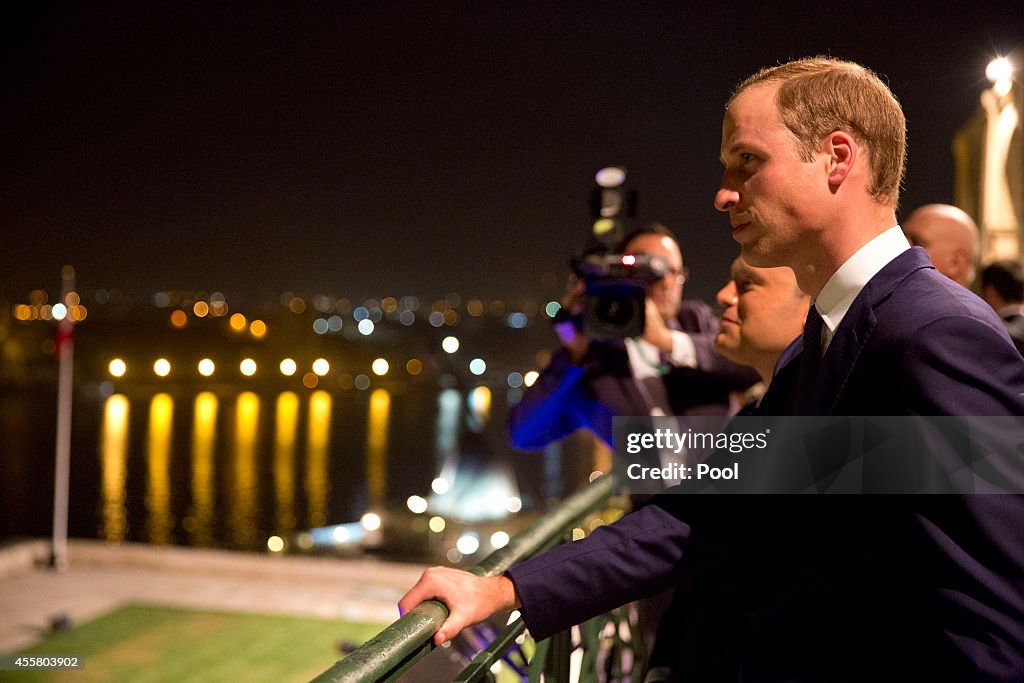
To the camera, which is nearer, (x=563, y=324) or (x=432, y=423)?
(x=563, y=324)

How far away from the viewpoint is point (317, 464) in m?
49.8

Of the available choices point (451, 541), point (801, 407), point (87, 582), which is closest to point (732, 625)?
point (801, 407)

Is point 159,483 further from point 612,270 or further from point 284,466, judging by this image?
point 612,270

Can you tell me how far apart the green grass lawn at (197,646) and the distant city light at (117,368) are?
365 feet

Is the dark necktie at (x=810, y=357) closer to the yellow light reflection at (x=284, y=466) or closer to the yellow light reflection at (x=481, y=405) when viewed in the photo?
the yellow light reflection at (x=284, y=466)

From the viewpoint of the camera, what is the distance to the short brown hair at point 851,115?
4.02 feet

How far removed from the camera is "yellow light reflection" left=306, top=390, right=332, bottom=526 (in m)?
37.5

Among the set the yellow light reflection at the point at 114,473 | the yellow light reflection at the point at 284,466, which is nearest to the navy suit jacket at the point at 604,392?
the yellow light reflection at the point at 114,473

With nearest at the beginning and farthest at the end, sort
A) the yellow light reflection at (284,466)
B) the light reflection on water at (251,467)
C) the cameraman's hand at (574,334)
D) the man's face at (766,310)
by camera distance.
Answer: the man's face at (766,310) → the cameraman's hand at (574,334) → the light reflection on water at (251,467) → the yellow light reflection at (284,466)

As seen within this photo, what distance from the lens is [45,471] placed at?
44875mm

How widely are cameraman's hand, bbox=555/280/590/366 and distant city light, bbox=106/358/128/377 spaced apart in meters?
116

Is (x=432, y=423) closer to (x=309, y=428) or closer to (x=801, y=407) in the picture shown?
(x=309, y=428)

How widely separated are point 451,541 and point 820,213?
16.2m

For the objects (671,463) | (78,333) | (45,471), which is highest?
(78,333)
